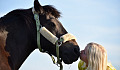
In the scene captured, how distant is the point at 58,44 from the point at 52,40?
0.55 ft

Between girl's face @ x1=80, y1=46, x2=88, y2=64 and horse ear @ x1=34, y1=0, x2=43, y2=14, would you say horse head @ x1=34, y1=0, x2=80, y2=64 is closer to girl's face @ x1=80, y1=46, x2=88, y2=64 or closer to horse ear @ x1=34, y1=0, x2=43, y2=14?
horse ear @ x1=34, y1=0, x2=43, y2=14

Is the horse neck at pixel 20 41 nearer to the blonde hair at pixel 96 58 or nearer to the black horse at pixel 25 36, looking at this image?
the black horse at pixel 25 36

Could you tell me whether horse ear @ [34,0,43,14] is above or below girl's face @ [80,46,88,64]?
above

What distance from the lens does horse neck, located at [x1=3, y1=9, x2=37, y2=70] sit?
3.86 meters

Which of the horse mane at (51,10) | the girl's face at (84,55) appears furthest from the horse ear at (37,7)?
the girl's face at (84,55)

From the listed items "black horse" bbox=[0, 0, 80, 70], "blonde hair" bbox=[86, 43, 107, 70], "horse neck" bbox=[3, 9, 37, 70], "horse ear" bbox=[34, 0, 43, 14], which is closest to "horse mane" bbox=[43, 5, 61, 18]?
"black horse" bbox=[0, 0, 80, 70]

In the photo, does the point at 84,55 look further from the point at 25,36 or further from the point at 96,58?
the point at 25,36

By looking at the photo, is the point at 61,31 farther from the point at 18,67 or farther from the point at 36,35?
the point at 18,67

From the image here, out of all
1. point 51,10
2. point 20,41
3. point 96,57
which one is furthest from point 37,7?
point 96,57

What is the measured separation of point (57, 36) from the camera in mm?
4277

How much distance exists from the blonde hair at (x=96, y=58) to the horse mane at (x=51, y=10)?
1215mm

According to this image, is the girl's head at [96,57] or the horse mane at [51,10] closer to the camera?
the girl's head at [96,57]

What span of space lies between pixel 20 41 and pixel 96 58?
5.43 feet

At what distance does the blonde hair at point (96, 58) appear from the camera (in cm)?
384
